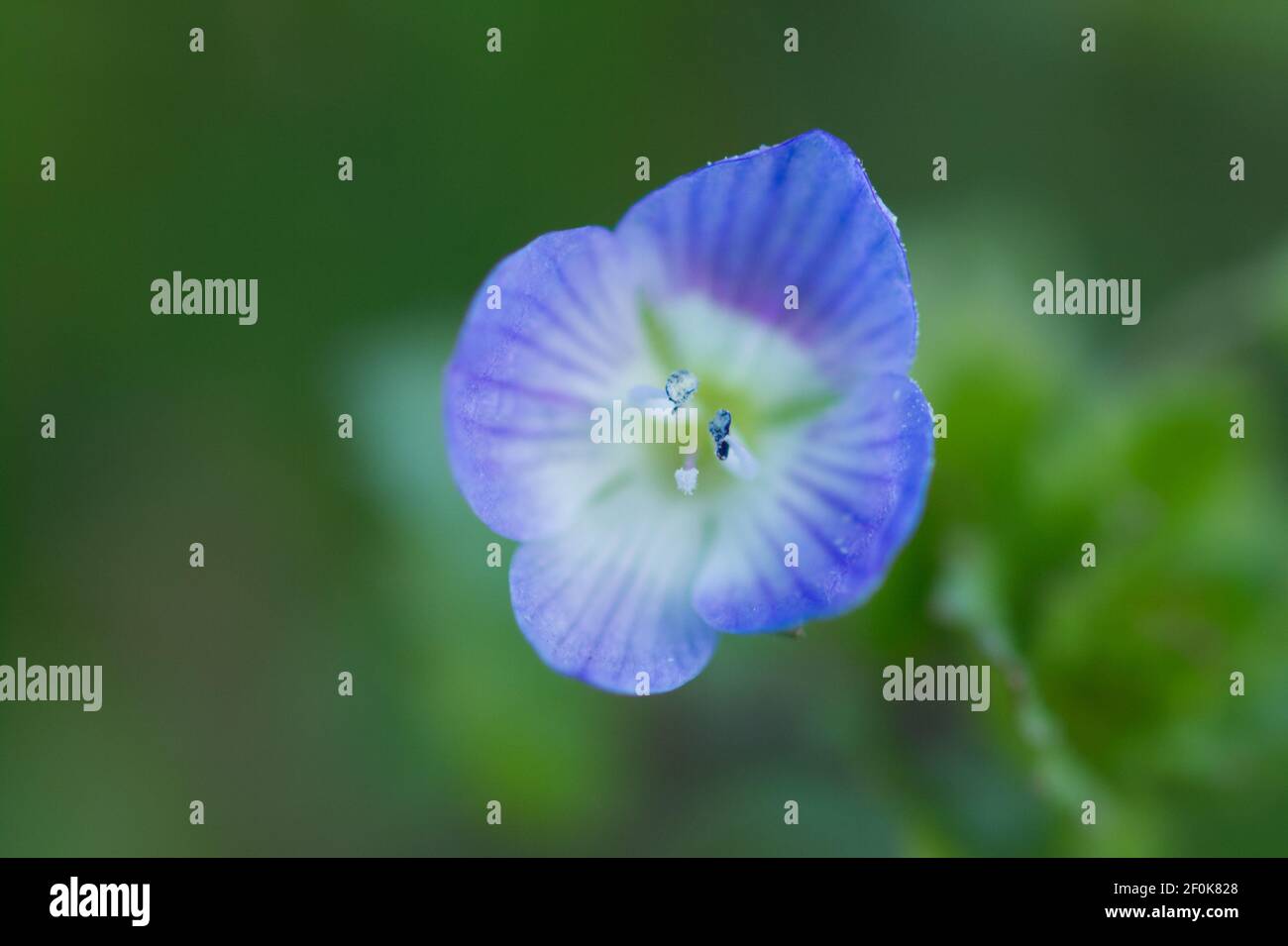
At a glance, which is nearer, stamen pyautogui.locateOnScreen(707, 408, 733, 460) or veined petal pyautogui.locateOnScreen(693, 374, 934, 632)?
veined petal pyautogui.locateOnScreen(693, 374, 934, 632)

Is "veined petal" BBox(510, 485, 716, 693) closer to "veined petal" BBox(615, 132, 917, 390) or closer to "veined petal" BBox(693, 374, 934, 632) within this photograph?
"veined petal" BBox(693, 374, 934, 632)

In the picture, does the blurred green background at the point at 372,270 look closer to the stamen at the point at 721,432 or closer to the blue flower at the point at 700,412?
the blue flower at the point at 700,412

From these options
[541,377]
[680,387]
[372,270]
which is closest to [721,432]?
[680,387]

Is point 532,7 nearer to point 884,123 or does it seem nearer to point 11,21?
point 884,123

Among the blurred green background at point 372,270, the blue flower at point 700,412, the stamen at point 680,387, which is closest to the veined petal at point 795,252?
the blue flower at point 700,412

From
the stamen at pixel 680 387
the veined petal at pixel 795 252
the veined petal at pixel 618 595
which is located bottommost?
the veined petal at pixel 618 595

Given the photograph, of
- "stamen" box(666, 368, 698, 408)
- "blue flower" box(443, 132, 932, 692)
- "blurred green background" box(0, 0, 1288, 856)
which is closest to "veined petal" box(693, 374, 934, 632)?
"blue flower" box(443, 132, 932, 692)
